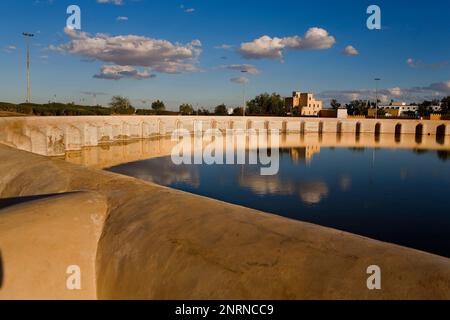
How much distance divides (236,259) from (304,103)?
156 meters

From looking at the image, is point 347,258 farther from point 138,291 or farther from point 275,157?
point 275,157

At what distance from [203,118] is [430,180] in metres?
56.1

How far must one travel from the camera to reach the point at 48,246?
539 cm

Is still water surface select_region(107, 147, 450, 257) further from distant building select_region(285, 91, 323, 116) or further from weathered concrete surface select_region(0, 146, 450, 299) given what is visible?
distant building select_region(285, 91, 323, 116)

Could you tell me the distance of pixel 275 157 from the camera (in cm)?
4419

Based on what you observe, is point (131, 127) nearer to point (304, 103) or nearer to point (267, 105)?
point (267, 105)

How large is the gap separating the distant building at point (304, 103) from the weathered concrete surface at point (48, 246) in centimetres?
14468

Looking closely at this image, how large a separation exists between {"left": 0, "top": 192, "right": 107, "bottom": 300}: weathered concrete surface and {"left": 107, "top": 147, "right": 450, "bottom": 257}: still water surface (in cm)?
1268

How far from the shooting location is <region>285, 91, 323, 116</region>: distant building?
15000cm

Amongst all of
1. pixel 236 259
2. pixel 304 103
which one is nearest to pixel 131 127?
pixel 236 259

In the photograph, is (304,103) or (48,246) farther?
(304,103)

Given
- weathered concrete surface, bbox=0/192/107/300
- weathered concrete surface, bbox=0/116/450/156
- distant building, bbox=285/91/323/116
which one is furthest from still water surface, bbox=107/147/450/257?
distant building, bbox=285/91/323/116

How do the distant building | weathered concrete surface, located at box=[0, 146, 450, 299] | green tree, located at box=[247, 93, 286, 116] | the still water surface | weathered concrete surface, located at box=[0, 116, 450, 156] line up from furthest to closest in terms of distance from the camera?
the distant building
green tree, located at box=[247, 93, 286, 116]
weathered concrete surface, located at box=[0, 116, 450, 156]
the still water surface
weathered concrete surface, located at box=[0, 146, 450, 299]
